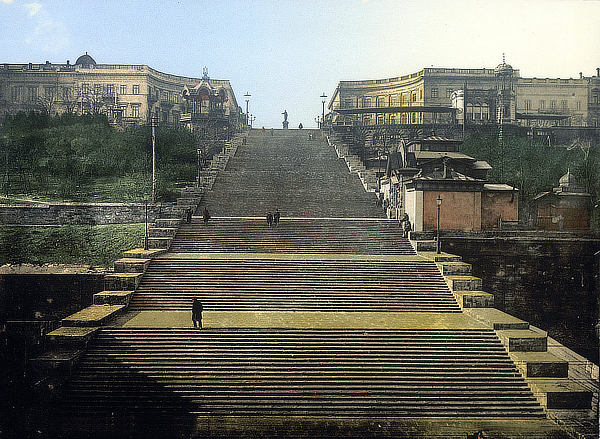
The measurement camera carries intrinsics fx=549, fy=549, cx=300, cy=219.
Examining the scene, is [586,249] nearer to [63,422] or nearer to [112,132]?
[63,422]

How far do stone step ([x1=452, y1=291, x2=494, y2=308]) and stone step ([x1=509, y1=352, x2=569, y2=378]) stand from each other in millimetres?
3827

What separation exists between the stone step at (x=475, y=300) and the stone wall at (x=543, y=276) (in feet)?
16.2

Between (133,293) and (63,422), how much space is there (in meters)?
7.45

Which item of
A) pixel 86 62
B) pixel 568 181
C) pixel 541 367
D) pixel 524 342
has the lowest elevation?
pixel 541 367

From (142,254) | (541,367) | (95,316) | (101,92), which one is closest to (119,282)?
(142,254)

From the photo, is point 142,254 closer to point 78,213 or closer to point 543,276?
point 78,213

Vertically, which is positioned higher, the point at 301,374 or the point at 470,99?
the point at 470,99

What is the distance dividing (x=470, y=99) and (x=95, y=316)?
50.2m

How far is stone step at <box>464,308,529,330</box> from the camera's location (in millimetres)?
15523

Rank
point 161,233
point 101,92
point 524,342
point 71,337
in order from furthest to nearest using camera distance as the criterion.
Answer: point 101,92, point 161,233, point 524,342, point 71,337

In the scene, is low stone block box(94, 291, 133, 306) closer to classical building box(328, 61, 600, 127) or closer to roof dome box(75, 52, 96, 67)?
classical building box(328, 61, 600, 127)

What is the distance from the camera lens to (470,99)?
57.4 m

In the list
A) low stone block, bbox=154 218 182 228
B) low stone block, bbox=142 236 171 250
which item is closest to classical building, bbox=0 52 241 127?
low stone block, bbox=154 218 182 228

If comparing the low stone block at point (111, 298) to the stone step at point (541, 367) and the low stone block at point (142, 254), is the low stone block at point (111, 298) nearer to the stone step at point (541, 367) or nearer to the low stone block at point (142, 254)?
the low stone block at point (142, 254)
